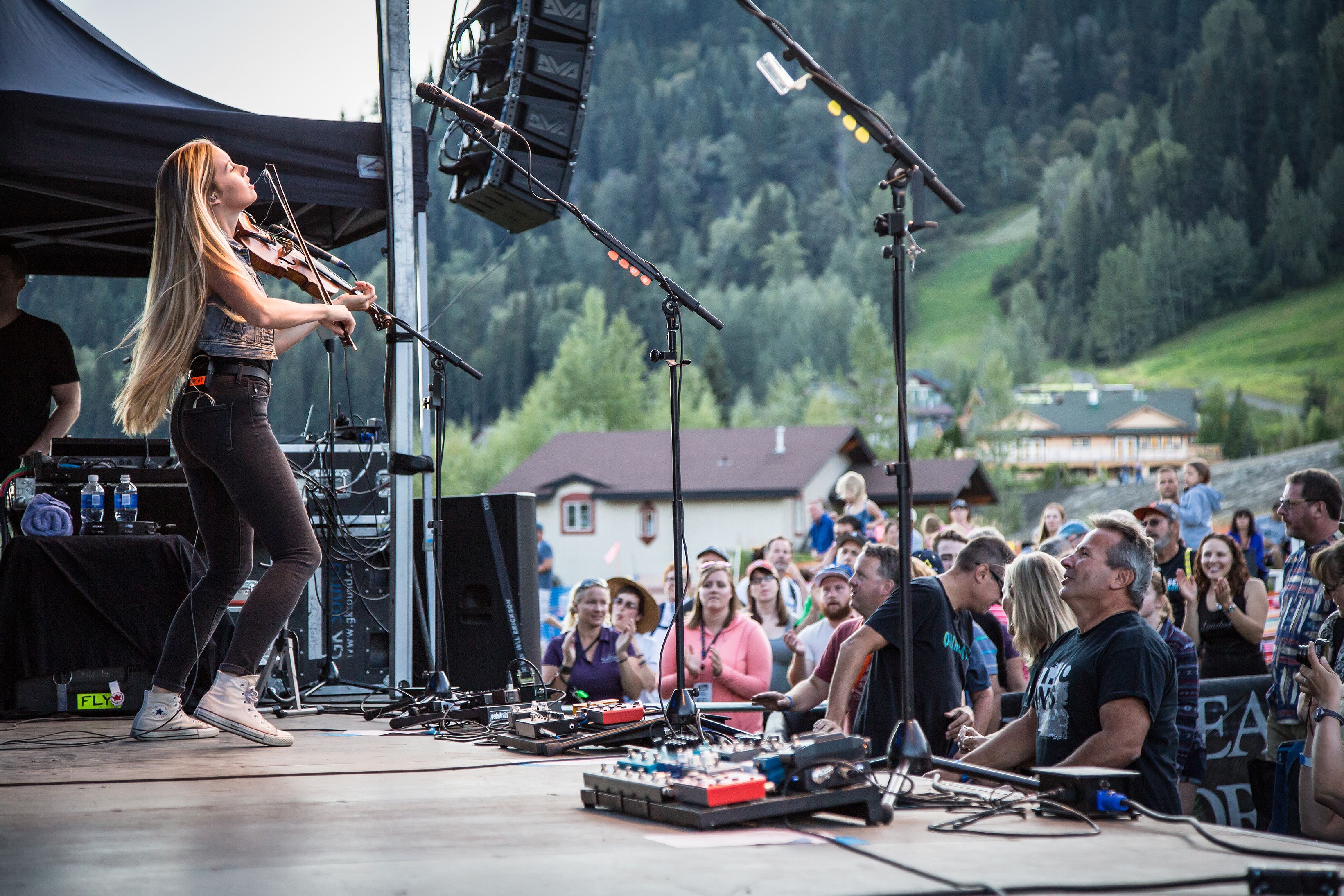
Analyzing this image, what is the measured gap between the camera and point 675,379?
362cm

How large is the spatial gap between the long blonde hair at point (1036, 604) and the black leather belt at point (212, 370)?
7.95ft

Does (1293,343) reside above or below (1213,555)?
above

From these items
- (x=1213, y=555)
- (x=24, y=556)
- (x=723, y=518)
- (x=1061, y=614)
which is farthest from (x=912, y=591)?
(x=723, y=518)

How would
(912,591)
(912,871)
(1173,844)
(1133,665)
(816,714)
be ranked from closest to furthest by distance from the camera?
(912,871) → (1173,844) → (1133,665) → (912,591) → (816,714)

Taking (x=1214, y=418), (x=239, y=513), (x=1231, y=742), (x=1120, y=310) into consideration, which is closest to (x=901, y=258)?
(x=239, y=513)

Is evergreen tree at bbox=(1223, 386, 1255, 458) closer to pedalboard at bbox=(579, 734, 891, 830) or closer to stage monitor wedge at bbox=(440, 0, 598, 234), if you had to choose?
stage monitor wedge at bbox=(440, 0, 598, 234)

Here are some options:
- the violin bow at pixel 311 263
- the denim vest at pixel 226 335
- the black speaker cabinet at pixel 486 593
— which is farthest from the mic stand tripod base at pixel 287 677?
the denim vest at pixel 226 335

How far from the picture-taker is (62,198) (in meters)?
5.23

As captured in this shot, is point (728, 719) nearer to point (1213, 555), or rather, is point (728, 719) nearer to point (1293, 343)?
point (1213, 555)

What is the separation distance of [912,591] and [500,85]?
3884 mm

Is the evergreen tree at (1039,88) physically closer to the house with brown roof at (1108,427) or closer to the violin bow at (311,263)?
the house with brown roof at (1108,427)

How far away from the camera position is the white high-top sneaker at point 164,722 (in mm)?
3266

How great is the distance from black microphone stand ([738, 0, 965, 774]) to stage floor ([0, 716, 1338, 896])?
Result: 0.23 meters

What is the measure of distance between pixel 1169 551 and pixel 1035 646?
12.2ft
